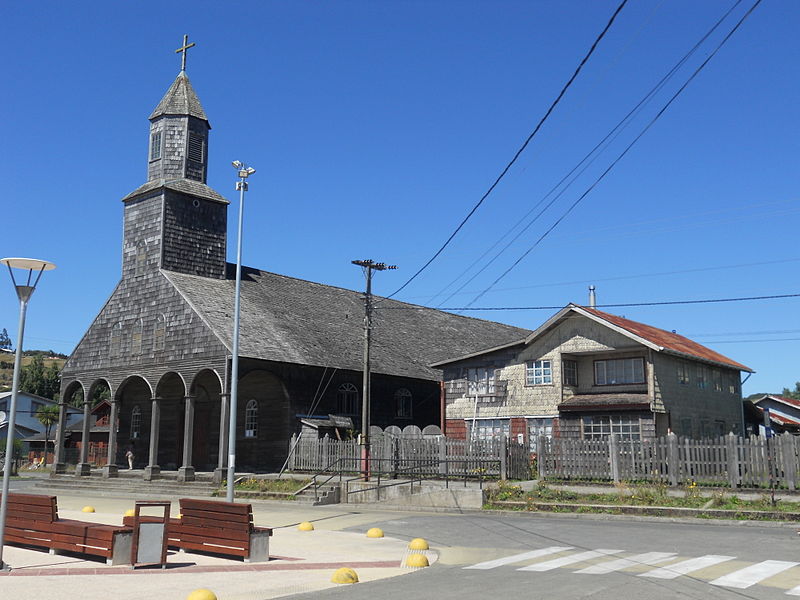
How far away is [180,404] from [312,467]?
11.5 metres

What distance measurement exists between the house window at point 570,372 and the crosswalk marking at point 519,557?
18.3 meters

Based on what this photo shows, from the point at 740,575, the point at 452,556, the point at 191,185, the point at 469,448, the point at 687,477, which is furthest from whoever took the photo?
the point at 191,185

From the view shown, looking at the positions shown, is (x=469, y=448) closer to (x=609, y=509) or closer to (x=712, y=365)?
(x=609, y=509)

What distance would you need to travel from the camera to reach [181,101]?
39.7m

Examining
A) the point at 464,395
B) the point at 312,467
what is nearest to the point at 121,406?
the point at 312,467

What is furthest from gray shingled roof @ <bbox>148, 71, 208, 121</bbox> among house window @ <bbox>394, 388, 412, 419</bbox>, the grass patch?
the grass patch

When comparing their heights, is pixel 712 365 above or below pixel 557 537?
above

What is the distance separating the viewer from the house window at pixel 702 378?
33688mm

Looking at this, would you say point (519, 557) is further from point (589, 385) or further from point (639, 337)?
point (589, 385)

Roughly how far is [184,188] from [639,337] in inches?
868

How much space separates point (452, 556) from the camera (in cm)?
1407

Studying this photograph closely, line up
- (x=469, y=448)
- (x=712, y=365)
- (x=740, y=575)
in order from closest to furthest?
1. (x=740, y=575)
2. (x=469, y=448)
3. (x=712, y=365)

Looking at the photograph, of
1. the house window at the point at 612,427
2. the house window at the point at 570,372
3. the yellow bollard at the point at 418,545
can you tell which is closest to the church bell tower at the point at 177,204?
the house window at the point at 570,372

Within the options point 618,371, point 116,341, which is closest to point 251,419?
point 116,341
